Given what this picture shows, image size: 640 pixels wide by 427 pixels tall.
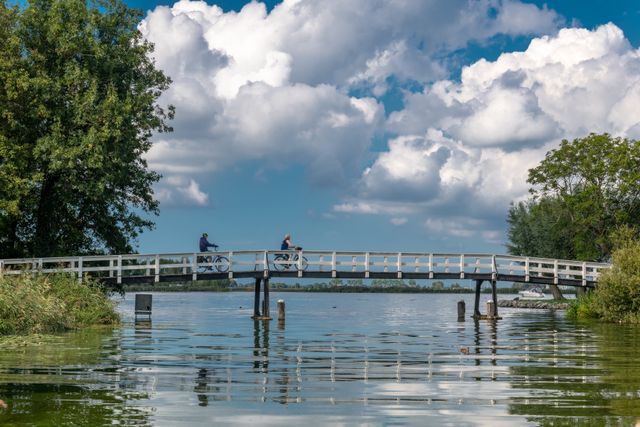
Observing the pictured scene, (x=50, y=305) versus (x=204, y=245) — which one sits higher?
(x=204, y=245)

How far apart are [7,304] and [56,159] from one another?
14.9 metres

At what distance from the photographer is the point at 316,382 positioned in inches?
625

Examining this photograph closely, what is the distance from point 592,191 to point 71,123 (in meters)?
41.6

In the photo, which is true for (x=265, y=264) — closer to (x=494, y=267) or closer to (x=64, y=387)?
(x=494, y=267)

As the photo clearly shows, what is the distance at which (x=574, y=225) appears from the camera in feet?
235

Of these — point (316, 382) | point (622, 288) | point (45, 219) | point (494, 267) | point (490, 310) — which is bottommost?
point (316, 382)

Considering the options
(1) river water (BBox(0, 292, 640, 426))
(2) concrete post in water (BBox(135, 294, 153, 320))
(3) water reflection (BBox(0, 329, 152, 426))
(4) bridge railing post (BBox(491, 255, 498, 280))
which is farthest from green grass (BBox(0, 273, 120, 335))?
(4) bridge railing post (BBox(491, 255, 498, 280))

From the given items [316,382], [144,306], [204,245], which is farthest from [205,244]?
[316,382]

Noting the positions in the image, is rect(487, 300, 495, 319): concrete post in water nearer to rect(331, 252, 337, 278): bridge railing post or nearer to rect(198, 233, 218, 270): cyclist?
rect(331, 252, 337, 278): bridge railing post

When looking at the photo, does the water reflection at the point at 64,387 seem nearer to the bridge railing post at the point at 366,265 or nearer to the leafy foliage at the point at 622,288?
the bridge railing post at the point at 366,265

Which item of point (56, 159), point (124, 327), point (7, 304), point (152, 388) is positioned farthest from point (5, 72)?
point (152, 388)

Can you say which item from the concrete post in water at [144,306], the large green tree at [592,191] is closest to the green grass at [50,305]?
the concrete post in water at [144,306]

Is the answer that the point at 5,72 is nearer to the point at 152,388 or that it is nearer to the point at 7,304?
the point at 7,304

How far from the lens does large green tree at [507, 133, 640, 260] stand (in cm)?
6919
